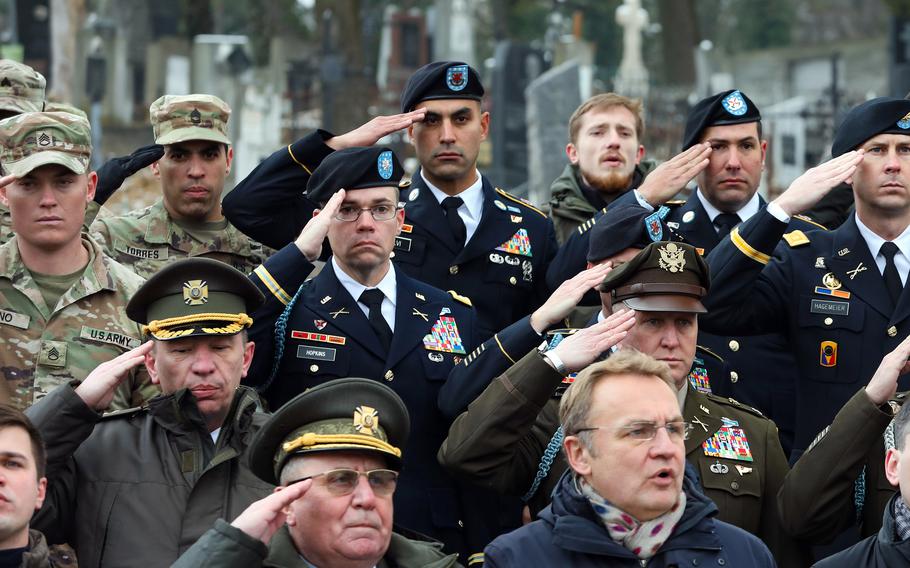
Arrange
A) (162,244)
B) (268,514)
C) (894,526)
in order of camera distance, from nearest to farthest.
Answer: (268,514) < (894,526) < (162,244)

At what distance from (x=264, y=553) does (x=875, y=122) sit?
3257 mm

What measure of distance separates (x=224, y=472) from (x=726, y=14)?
3784cm

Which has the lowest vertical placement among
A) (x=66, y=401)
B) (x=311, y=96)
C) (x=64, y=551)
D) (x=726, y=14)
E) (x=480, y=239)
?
(x=64, y=551)

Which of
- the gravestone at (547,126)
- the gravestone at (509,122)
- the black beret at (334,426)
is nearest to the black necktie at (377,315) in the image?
the black beret at (334,426)

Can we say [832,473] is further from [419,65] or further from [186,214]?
[419,65]

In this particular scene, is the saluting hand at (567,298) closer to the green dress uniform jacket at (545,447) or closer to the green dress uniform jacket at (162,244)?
the green dress uniform jacket at (545,447)

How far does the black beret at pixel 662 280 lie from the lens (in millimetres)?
5539

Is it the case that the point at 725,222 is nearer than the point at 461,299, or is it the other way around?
the point at 461,299

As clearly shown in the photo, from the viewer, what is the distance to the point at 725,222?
700 centimetres

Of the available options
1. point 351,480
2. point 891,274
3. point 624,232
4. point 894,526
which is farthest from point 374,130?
point 894,526

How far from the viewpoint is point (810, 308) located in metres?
6.31

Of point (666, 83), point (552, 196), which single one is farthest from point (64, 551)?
point (666, 83)

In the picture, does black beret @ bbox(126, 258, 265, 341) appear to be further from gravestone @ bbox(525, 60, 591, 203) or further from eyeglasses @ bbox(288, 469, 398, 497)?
gravestone @ bbox(525, 60, 591, 203)

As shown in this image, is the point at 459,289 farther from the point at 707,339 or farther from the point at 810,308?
the point at 810,308
